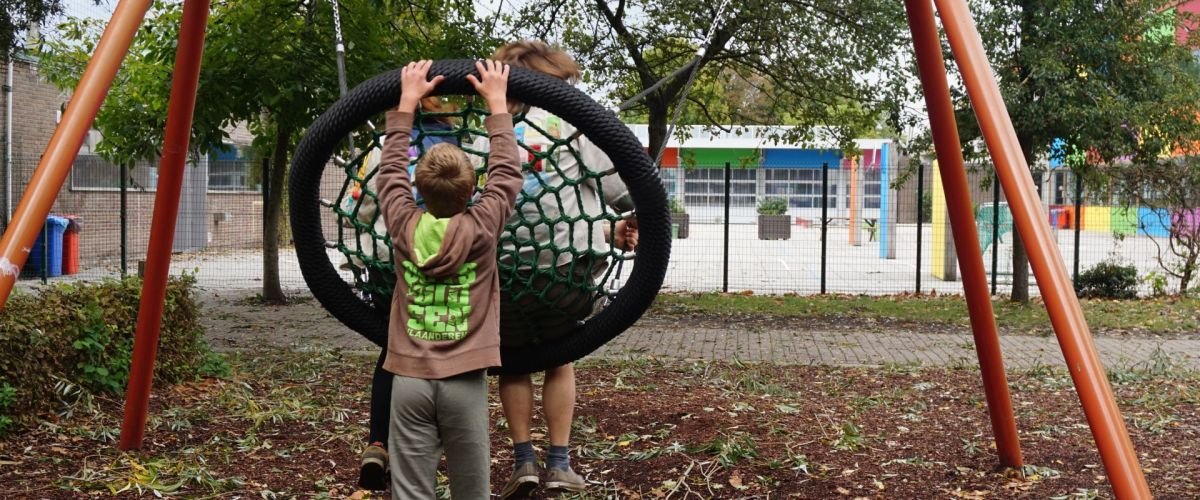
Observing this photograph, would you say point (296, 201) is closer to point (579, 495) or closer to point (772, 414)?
point (579, 495)

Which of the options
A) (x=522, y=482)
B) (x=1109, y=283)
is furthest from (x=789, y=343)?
(x=1109, y=283)

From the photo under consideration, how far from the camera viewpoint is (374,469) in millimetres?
3580

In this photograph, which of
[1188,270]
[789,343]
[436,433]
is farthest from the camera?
[1188,270]

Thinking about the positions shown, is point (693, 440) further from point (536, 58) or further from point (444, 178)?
point (444, 178)

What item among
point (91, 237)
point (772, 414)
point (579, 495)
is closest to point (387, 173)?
point (579, 495)

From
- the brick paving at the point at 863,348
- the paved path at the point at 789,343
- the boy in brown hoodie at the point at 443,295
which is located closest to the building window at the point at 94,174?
the paved path at the point at 789,343

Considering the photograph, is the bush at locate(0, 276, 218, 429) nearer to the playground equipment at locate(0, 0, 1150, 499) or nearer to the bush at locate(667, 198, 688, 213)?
the playground equipment at locate(0, 0, 1150, 499)

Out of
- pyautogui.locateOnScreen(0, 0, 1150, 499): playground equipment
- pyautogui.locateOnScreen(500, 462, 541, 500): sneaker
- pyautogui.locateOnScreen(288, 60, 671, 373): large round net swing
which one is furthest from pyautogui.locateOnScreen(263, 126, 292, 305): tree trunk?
pyautogui.locateOnScreen(500, 462, 541, 500): sneaker

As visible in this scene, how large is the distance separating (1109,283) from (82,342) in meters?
13.6

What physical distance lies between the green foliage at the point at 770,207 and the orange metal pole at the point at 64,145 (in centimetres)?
1642

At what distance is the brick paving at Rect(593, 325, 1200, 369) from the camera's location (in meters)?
8.27

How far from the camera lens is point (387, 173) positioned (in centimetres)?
309

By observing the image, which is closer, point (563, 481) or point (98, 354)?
point (563, 481)

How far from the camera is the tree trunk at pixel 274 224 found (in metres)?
12.3
